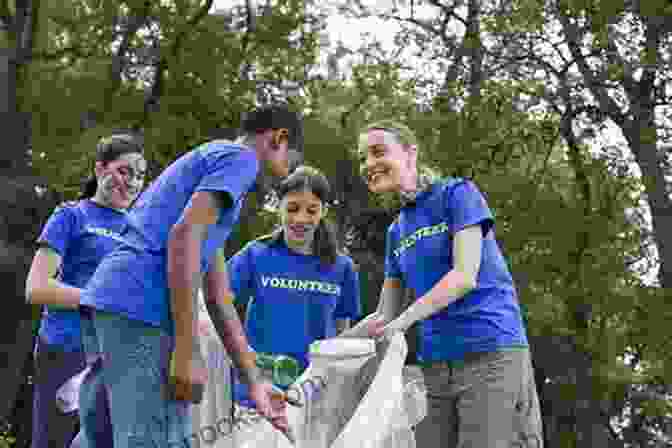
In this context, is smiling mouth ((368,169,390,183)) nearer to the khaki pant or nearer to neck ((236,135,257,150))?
the khaki pant

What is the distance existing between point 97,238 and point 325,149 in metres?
9.12

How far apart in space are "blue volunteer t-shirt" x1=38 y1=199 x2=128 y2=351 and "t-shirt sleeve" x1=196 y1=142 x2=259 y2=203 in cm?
162

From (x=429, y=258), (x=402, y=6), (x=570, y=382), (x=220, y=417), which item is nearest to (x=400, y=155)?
(x=429, y=258)

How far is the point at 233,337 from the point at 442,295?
0.63 metres

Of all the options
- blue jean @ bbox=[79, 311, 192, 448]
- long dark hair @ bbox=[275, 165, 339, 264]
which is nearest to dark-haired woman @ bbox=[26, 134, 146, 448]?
long dark hair @ bbox=[275, 165, 339, 264]

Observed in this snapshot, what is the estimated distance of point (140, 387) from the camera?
2467mm

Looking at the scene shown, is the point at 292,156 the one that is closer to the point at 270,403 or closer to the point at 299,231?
the point at 270,403

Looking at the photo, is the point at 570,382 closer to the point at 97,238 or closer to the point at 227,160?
the point at 97,238

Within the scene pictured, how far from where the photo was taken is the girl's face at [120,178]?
421 centimetres

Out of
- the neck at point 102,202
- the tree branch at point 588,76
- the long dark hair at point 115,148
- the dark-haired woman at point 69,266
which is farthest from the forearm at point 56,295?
the tree branch at point 588,76

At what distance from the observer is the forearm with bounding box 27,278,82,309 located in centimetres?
390

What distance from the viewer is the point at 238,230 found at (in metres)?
12.3

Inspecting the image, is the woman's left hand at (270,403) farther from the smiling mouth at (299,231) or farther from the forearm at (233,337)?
the smiling mouth at (299,231)

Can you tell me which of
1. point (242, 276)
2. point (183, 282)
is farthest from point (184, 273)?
point (242, 276)
